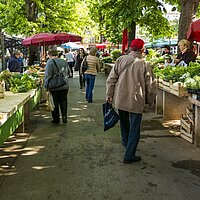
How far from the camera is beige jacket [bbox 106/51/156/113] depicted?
5035 mm

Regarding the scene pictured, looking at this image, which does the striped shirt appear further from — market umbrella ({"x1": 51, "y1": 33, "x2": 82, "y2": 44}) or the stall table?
the stall table

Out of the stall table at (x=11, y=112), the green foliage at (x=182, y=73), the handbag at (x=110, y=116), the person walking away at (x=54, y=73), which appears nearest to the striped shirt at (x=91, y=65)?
the person walking away at (x=54, y=73)

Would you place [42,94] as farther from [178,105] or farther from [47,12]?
[47,12]

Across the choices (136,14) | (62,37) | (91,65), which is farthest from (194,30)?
(62,37)

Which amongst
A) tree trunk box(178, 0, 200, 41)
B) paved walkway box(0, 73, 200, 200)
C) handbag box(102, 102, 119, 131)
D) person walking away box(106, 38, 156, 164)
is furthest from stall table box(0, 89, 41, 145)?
tree trunk box(178, 0, 200, 41)

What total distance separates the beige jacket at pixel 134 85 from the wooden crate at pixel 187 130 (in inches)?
65.9

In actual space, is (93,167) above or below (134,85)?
below

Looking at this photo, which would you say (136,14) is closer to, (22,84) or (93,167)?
(22,84)

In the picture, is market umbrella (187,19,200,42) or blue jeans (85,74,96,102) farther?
blue jeans (85,74,96,102)

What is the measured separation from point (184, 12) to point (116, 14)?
3.08 metres

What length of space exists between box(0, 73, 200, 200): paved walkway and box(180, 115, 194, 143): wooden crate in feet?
0.35

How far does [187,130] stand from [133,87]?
2.06 metres

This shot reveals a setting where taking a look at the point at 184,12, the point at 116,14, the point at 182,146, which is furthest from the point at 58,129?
the point at 116,14

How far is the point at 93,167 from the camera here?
511 cm
